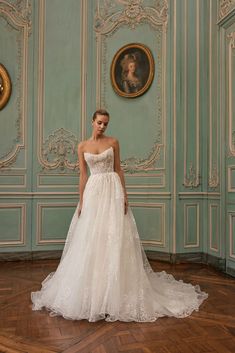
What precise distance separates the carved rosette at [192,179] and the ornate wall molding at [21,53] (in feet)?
8.75

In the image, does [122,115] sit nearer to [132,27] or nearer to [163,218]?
[132,27]

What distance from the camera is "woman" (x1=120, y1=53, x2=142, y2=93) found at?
5.79 meters

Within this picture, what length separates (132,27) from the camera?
582 cm

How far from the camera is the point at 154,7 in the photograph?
18.6 ft

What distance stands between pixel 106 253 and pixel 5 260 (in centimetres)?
292

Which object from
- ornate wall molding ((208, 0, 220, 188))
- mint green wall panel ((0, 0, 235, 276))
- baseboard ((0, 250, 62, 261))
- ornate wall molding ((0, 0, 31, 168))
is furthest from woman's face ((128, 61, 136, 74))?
baseboard ((0, 250, 62, 261))

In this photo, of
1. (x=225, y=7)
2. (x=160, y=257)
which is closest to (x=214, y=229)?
(x=160, y=257)

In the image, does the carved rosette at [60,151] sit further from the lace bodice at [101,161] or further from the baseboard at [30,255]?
the lace bodice at [101,161]

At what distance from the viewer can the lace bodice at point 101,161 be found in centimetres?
347

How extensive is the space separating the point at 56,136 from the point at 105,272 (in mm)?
3262

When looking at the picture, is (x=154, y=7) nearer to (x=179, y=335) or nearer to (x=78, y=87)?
(x=78, y=87)

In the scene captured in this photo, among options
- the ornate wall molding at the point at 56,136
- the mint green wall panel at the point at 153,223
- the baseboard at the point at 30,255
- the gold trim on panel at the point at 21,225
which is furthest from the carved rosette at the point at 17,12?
the baseboard at the point at 30,255

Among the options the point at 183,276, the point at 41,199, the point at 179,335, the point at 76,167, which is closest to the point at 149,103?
the point at 76,167

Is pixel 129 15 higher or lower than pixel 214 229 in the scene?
higher
